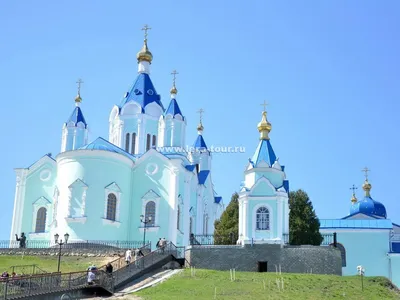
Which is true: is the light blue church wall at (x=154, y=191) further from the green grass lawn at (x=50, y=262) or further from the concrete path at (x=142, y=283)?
the concrete path at (x=142, y=283)

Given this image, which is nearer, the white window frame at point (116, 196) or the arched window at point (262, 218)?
the arched window at point (262, 218)

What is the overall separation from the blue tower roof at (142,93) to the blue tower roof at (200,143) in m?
6.42

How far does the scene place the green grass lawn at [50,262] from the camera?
27.8 meters

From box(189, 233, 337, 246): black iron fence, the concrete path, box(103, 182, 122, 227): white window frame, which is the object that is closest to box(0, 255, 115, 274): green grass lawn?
the concrete path

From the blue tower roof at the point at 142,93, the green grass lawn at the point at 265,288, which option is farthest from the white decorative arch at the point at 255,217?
the blue tower roof at the point at 142,93

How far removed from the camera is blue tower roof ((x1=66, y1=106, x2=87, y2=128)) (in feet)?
140

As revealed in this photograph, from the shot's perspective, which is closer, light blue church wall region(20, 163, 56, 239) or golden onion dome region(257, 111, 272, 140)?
golden onion dome region(257, 111, 272, 140)

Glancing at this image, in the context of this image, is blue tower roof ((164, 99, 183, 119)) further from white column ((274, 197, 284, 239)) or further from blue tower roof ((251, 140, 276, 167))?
white column ((274, 197, 284, 239))

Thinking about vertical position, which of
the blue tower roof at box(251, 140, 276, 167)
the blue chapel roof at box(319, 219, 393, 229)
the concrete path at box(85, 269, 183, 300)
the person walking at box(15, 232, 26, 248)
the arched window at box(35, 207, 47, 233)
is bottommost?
the concrete path at box(85, 269, 183, 300)

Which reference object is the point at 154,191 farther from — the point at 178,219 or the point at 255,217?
the point at 255,217

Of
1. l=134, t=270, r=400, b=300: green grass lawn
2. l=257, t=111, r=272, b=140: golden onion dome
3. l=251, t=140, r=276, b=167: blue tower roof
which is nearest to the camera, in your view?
Result: l=134, t=270, r=400, b=300: green grass lawn

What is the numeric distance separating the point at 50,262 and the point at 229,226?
14.9 meters

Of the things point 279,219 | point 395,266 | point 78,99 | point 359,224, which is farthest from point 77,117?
point 395,266

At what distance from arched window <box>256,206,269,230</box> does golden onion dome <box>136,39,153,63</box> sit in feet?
52.0
